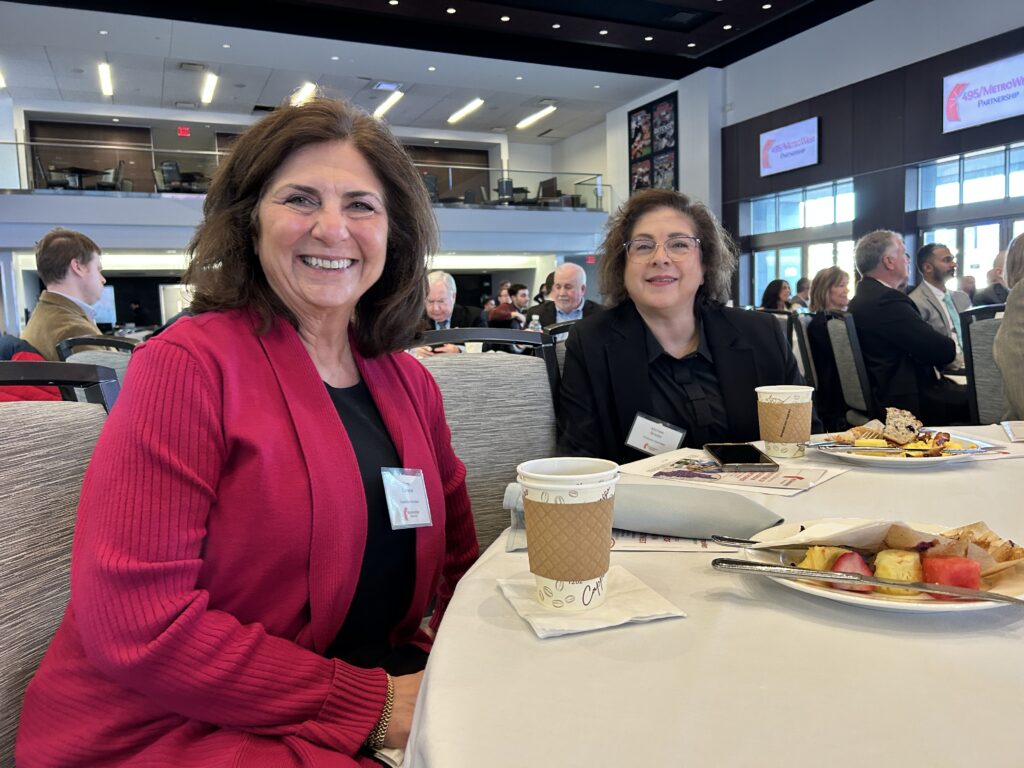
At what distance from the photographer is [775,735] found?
20.7 inches

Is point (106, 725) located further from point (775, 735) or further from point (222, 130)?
point (222, 130)

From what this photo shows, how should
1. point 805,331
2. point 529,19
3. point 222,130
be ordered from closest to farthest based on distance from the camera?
1. point 805,331
2. point 529,19
3. point 222,130

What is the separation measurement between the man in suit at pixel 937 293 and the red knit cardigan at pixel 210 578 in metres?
4.46

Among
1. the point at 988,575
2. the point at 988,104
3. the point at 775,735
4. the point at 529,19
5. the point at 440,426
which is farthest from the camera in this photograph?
the point at 529,19

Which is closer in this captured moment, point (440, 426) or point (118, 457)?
point (118, 457)

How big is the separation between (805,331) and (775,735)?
4.10m

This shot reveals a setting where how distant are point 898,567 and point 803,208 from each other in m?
11.4

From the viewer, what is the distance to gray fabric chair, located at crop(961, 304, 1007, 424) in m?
2.81

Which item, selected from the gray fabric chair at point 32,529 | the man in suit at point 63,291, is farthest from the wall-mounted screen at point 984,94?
the gray fabric chair at point 32,529

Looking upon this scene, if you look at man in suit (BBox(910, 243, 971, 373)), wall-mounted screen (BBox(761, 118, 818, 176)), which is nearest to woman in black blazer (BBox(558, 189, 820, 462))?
man in suit (BBox(910, 243, 971, 373))

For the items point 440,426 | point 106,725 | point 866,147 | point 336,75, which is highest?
point 336,75

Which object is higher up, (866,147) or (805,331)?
(866,147)

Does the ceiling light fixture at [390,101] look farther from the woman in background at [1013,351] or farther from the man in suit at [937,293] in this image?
the woman in background at [1013,351]

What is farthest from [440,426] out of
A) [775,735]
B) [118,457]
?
[775,735]
